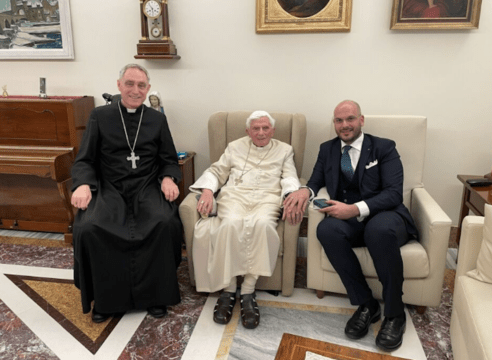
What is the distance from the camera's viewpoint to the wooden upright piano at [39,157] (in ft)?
8.95

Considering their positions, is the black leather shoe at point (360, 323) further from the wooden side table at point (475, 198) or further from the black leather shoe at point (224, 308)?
the wooden side table at point (475, 198)

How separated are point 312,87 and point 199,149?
3.30 feet

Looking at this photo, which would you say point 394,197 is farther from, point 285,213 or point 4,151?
point 4,151

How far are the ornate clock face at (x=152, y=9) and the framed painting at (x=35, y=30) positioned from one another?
0.70 m

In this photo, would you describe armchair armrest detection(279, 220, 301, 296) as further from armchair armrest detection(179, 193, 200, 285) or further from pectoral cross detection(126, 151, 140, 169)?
pectoral cross detection(126, 151, 140, 169)

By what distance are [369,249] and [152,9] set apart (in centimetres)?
217

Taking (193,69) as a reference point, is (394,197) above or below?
below

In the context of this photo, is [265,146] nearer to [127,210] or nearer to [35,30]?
[127,210]

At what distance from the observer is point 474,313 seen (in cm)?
144

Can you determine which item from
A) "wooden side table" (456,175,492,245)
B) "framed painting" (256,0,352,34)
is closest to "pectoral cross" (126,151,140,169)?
"framed painting" (256,0,352,34)

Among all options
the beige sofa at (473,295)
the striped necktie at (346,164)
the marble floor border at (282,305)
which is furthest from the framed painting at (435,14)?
the marble floor border at (282,305)

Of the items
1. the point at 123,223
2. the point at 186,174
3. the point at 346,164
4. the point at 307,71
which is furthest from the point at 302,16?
the point at 123,223

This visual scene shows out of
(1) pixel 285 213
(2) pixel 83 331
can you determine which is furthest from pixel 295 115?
(2) pixel 83 331

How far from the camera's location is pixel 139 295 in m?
2.06
